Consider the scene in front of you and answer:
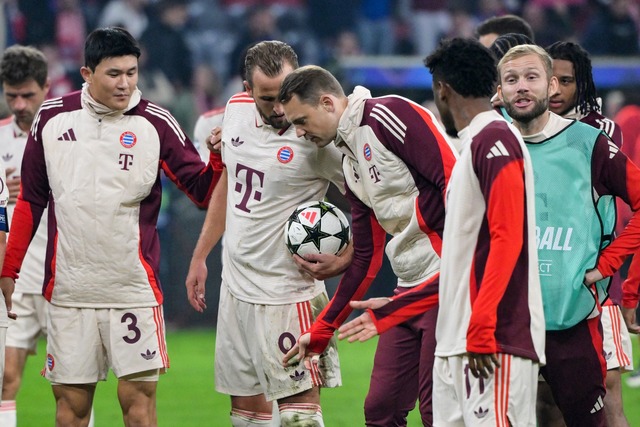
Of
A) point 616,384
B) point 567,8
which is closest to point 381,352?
point 616,384

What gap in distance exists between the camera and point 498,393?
13.7ft

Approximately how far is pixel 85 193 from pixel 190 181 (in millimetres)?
595

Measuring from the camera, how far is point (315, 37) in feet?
52.0

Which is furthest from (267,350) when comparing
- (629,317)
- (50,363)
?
(629,317)

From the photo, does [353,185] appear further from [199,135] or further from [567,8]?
[567,8]

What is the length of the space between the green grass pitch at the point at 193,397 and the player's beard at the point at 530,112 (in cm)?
353

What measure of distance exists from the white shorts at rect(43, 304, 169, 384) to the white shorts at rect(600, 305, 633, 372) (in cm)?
232

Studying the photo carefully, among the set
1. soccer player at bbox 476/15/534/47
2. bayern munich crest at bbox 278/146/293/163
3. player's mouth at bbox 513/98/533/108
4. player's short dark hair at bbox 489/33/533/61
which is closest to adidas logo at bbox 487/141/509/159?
player's mouth at bbox 513/98/533/108

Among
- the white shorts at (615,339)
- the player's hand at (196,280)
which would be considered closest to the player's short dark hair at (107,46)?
the player's hand at (196,280)

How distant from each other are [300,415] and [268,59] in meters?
1.83

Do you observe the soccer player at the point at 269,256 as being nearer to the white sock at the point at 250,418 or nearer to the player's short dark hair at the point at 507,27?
the white sock at the point at 250,418

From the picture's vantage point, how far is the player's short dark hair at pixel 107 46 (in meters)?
5.88

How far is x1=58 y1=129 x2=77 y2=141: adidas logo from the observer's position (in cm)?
593

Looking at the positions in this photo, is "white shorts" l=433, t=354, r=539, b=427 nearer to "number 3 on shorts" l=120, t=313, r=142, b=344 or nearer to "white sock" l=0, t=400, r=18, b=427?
"number 3 on shorts" l=120, t=313, r=142, b=344
